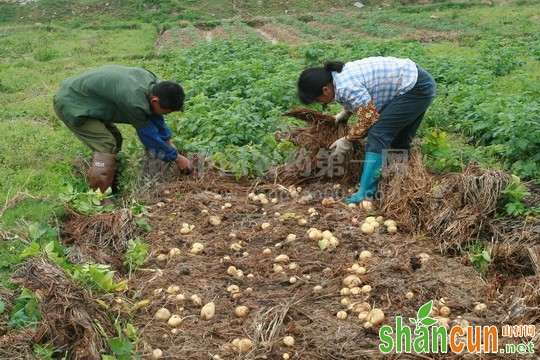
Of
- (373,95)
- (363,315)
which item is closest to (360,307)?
(363,315)

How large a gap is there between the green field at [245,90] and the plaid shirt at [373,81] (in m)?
0.85

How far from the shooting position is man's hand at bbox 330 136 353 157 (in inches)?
204

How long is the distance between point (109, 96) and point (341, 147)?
222 centimetres

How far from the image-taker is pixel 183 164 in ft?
18.1

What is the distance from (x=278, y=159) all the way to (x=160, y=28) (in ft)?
51.8

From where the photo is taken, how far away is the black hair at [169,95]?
4.89 metres

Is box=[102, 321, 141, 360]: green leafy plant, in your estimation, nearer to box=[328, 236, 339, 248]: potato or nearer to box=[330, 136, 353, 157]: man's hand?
box=[328, 236, 339, 248]: potato

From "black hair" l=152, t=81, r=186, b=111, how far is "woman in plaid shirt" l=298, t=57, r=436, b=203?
1.07m

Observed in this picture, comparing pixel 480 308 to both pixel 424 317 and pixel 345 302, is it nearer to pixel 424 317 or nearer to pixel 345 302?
pixel 424 317

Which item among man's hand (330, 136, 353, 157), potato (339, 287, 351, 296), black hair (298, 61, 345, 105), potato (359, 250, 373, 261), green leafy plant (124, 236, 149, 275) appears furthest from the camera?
man's hand (330, 136, 353, 157)

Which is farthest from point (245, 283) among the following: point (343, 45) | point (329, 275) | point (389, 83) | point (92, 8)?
point (92, 8)

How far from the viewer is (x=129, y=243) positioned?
14.2 ft

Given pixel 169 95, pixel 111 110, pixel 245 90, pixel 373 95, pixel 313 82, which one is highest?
pixel 313 82

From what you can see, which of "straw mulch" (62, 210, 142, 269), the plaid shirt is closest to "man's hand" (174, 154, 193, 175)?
"straw mulch" (62, 210, 142, 269)
